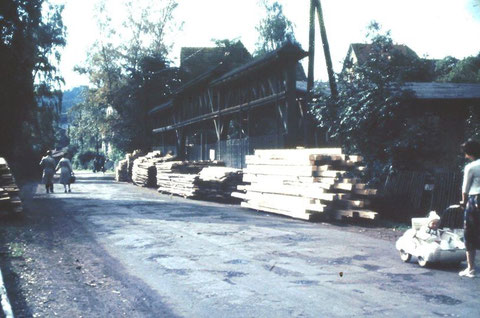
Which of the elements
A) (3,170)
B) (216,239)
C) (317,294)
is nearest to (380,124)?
(216,239)

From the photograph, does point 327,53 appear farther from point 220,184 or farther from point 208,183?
point 208,183

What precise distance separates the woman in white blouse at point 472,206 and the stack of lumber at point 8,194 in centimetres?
1016

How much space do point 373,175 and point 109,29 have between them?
39.1m

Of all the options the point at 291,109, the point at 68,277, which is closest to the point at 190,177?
the point at 291,109

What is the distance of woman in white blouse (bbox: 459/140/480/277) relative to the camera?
6.10 m

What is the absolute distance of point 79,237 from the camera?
9.27 meters

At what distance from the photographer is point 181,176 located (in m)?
20.5

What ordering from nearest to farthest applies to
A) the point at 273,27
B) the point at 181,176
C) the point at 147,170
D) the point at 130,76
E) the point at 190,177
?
1. the point at 190,177
2. the point at 181,176
3. the point at 147,170
4. the point at 130,76
5. the point at 273,27

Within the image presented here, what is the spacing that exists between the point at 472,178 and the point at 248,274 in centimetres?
306

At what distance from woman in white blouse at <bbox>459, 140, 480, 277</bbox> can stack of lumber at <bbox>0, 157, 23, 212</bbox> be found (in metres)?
10.2

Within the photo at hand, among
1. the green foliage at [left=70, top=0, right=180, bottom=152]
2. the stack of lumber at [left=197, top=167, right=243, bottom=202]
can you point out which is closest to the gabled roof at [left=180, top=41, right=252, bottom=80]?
the green foliage at [left=70, top=0, right=180, bottom=152]

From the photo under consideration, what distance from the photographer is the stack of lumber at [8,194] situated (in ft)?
38.9

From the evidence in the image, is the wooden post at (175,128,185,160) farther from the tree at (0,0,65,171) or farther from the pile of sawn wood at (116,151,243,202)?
the tree at (0,0,65,171)

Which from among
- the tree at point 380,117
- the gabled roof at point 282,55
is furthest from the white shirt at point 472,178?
the gabled roof at point 282,55
